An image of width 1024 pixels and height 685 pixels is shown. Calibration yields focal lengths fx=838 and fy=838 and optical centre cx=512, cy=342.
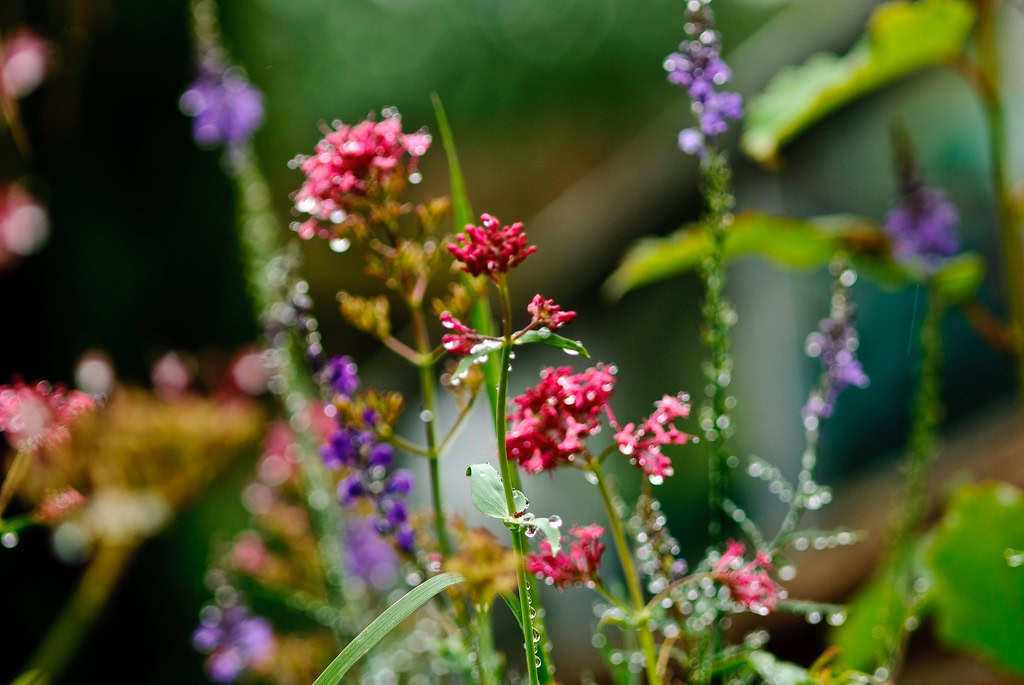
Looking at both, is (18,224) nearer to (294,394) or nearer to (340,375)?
(294,394)

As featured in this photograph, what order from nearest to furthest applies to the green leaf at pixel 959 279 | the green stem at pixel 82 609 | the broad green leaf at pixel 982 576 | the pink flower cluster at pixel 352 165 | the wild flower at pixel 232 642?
1. the pink flower cluster at pixel 352 165
2. the broad green leaf at pixel 982 576
3. the wild flower at pixel 232 642
4. the green leaf at pixel 959 279
5. the green stem at pixel 82 609

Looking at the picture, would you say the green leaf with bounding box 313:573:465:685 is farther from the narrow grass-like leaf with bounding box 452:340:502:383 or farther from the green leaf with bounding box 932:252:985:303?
the green leaf with bounding box 932:252:985:303

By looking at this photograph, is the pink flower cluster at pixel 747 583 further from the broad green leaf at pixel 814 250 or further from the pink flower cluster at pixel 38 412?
the broad green leaf at pixel 814 250

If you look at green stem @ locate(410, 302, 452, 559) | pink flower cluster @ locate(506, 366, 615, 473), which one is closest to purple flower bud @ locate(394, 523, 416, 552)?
green stem @ locate(410, 302, 452, 559)

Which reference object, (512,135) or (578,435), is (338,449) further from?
(512,135)

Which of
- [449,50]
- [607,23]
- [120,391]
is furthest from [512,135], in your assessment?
[120,391]

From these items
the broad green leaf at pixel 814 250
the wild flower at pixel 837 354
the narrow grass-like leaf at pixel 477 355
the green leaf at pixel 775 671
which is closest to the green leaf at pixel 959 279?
the broad green leaf at pixel 814 250
